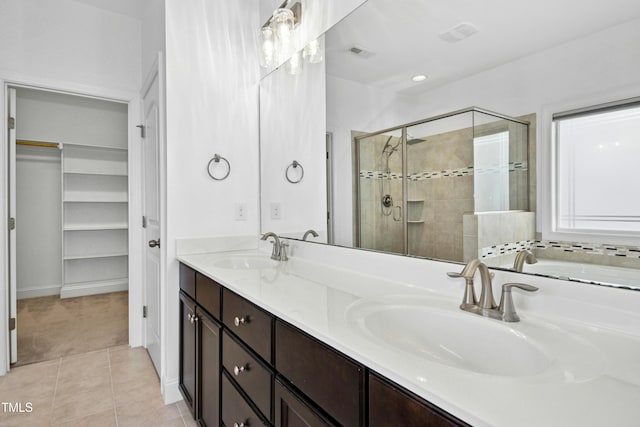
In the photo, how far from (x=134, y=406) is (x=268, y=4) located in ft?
8.40

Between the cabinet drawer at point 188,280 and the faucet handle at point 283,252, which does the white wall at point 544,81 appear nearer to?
the faucet handle at point 283,252

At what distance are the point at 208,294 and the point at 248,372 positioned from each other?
0.50m

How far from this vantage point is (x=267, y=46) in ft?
7.19

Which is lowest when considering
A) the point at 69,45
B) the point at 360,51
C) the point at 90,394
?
the point at 90,394

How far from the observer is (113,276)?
178 inches

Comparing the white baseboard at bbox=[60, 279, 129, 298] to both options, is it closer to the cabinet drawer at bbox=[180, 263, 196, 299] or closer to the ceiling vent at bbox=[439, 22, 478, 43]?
the cabinet drawer at bbox=[180, 263, 196, 299]

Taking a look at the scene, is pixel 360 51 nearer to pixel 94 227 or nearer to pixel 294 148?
pixel 294 148

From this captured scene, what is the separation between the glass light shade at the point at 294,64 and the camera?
1.93m

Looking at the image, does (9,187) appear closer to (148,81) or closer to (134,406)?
(148,81)

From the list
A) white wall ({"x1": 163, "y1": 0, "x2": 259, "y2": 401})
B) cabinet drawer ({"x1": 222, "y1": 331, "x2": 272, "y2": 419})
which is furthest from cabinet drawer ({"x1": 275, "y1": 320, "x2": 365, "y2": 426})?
white wall ({"x1": 163, "y1": 0, "x2": 259, "y2": 401})

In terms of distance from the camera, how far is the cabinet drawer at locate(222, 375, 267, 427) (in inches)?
44.1

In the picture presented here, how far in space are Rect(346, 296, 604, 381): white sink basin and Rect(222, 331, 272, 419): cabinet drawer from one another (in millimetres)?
359

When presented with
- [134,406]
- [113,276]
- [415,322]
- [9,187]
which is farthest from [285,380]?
[113,276]

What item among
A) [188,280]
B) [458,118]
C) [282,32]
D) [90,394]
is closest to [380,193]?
[458,118]
